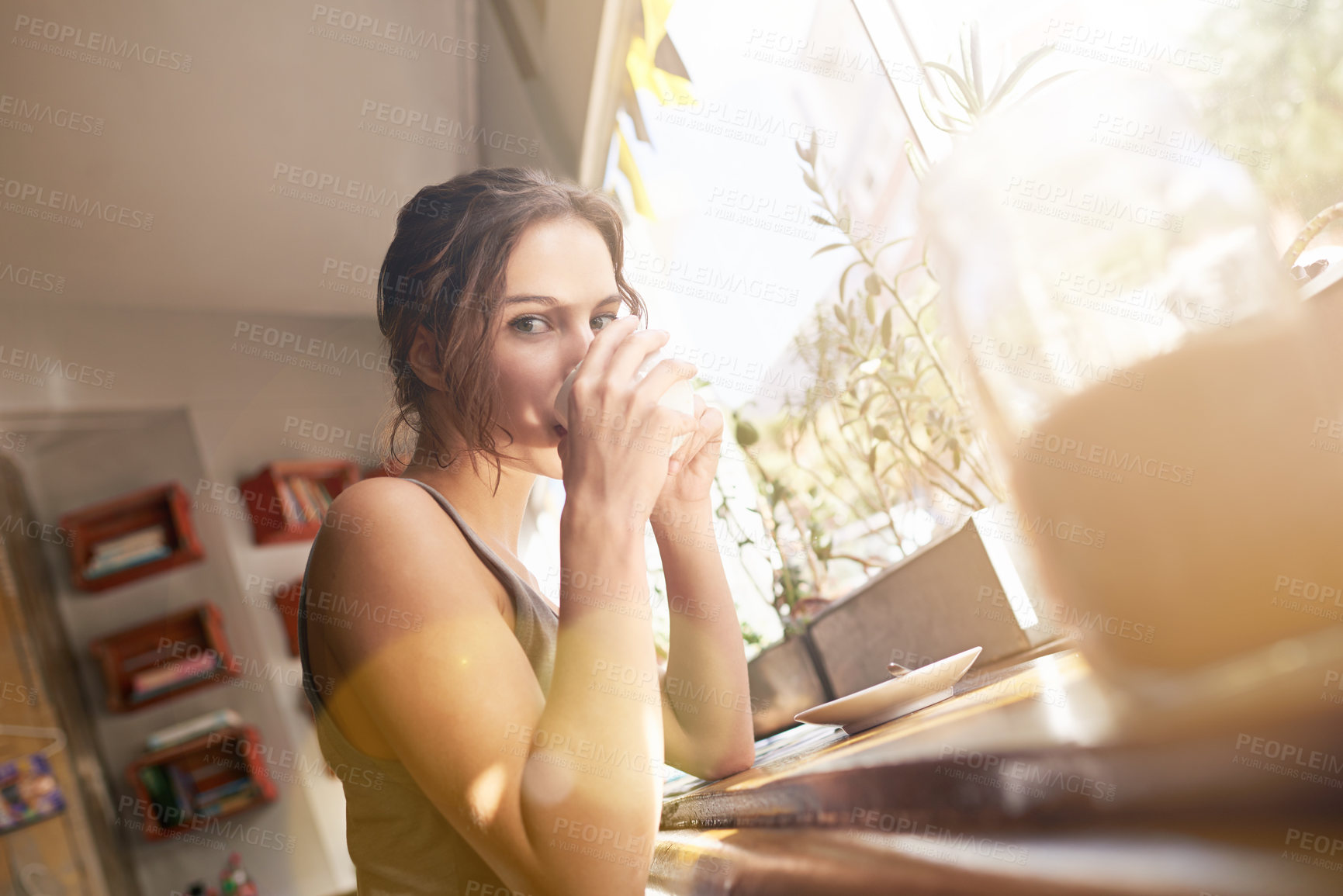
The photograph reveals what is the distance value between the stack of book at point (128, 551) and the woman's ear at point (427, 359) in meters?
2.44

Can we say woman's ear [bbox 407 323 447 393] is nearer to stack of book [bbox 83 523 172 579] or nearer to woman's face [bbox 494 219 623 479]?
woman's face [bbox 494 219 623 479]

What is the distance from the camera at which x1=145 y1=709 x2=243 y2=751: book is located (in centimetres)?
244

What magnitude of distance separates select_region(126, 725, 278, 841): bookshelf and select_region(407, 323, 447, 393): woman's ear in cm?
245

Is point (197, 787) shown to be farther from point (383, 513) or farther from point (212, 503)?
point (383, 513)

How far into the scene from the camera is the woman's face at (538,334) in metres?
0.67

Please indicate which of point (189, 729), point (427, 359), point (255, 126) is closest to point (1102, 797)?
point (427, 359)

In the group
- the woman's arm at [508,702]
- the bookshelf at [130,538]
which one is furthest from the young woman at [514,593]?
the bookshelf at [130,538]

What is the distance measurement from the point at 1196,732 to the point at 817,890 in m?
0.15

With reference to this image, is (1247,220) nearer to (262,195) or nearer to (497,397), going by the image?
(497,397)

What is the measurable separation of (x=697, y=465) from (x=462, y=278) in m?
0.31

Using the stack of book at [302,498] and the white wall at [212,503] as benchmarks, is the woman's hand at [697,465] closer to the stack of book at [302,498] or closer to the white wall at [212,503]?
the white wall at [212,503]

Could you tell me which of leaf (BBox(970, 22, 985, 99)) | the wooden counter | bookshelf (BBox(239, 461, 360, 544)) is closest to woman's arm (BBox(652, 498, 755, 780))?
the wooden counter

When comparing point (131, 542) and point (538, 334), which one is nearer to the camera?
point (538, 334)

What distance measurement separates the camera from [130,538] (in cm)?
254
